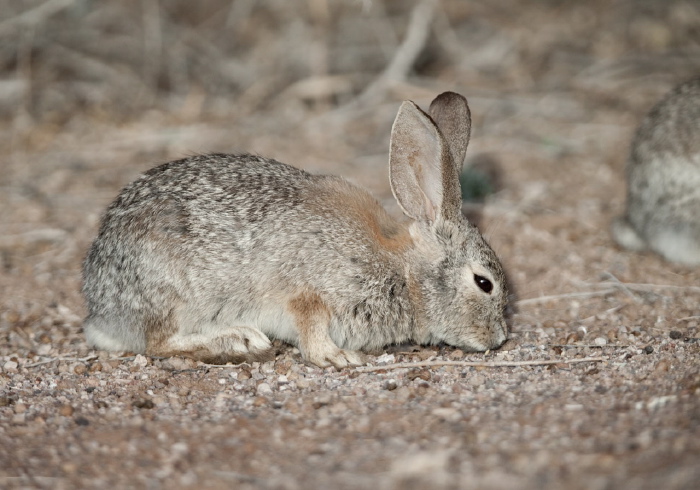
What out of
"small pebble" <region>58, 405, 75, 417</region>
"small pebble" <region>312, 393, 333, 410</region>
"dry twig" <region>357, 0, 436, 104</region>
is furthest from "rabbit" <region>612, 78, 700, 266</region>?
"small pebble" <region>58, 405, 75, 417</region>

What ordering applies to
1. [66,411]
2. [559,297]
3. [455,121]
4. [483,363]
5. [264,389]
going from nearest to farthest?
[66,411] < [264,389] < [483,363] < [455,121] < [559,297]

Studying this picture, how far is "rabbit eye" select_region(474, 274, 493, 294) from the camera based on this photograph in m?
5.34

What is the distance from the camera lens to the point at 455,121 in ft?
18.5

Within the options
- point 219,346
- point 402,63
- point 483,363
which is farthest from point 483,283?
point 402,63

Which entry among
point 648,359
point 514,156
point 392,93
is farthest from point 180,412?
point 392,93

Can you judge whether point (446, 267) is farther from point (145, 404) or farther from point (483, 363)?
point (145, 404)

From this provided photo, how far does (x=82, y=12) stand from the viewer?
11172mm

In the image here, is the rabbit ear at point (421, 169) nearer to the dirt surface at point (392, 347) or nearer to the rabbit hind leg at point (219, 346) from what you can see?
the dirt surface at point (392, 347)

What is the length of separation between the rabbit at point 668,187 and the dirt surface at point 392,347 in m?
0.22

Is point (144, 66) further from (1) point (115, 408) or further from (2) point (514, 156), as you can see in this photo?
(1) point (115, 408)

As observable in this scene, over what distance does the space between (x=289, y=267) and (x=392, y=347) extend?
0.98m

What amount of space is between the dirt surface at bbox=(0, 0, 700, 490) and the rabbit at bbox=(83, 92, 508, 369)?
0.65ft

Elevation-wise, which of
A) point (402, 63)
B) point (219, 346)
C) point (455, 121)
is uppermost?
point (402, 63)

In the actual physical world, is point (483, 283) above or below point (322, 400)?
above
